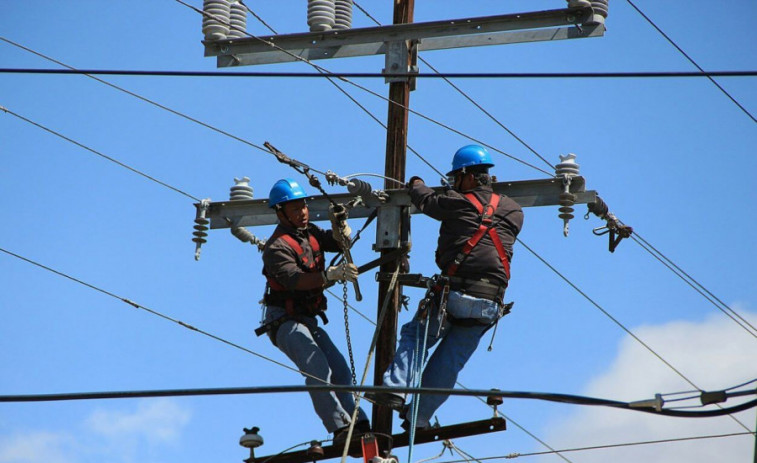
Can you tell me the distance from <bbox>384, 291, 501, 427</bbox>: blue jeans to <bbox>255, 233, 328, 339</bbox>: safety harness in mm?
789

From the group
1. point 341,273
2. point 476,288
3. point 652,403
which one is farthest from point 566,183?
point 652,403

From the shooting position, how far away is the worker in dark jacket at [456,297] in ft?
32.0

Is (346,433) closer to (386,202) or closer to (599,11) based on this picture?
(386,202)

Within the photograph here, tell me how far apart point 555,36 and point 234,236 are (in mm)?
3263

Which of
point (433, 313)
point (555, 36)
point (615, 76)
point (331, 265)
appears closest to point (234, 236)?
point (331, 265)

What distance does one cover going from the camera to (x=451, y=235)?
32.6 feet

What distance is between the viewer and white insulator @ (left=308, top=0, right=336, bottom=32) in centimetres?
1132

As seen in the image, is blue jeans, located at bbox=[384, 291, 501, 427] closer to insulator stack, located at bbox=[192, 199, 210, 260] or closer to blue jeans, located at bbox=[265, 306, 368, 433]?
blue jeans, located at bbox=[265, 306, 368, 433]

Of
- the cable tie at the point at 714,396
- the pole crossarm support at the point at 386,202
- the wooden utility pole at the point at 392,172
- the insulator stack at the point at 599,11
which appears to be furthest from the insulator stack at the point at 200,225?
the cable tie at the point at 714,396

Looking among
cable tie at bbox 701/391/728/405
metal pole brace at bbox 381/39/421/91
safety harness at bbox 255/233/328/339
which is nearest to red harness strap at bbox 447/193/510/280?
safety harness at bbox 255/233/328/339

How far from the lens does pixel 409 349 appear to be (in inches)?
388

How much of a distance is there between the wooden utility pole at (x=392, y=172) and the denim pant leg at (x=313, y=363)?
1.10ft

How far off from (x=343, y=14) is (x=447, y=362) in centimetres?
336

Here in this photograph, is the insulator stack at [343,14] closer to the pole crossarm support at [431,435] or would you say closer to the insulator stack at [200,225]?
the insulator stack at [200,225]
